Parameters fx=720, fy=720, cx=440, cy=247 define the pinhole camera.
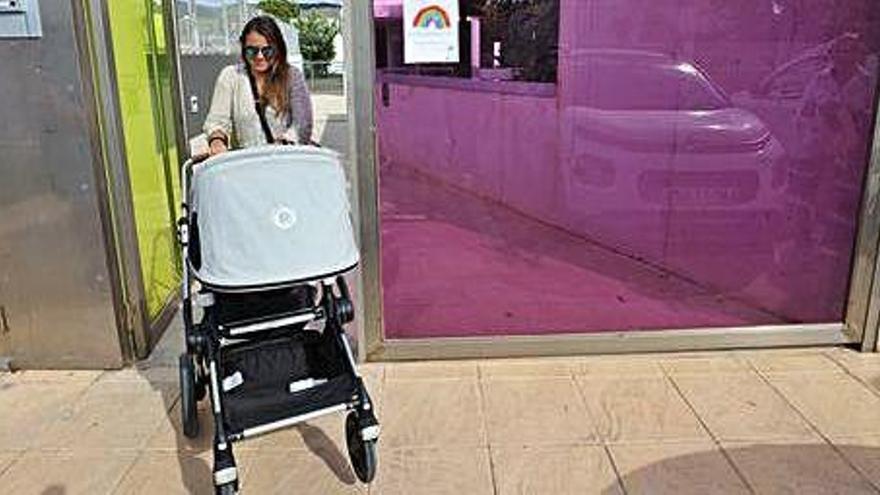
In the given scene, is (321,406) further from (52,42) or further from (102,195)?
Answer: (52,42)

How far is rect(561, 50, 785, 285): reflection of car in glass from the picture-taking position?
10.7ft

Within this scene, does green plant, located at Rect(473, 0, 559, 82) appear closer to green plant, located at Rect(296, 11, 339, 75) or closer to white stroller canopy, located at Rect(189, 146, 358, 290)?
white stroller canopy, located at Rect(189, 146, 358, 290)

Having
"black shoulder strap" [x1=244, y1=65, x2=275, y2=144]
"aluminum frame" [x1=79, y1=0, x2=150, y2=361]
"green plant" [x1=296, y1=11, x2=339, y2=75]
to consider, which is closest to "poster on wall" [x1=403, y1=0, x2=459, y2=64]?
"black shoulder strap" [x1=244, y1=65, x2=275, y2=144]

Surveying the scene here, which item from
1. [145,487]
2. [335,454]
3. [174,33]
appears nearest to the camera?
[145,487]

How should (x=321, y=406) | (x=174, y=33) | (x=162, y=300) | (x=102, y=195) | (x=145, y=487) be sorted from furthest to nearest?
(x=174, y=33) < (x=162, y=300) < (x=102, y=195) < (x=145, y=487) < (x=321, y=406)

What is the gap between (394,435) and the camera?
2.87 m

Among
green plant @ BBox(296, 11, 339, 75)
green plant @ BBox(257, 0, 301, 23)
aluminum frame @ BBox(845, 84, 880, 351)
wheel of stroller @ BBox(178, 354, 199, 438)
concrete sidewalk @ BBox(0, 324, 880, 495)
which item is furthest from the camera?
green plant @ BBox(296, 11, 339, 75)

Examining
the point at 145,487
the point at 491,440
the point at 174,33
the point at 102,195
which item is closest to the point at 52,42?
the point at 102,195

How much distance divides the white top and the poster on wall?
0.61m

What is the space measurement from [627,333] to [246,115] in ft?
6.91

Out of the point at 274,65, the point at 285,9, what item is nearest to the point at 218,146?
the point at 274,65

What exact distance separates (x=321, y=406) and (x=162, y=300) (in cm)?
199

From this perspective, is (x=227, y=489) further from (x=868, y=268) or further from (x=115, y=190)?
(x=868, y=268)

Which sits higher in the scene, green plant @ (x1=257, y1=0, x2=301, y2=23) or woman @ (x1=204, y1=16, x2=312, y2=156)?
green plant @ (x1=257, y1=0, x2=301, y2=23)
